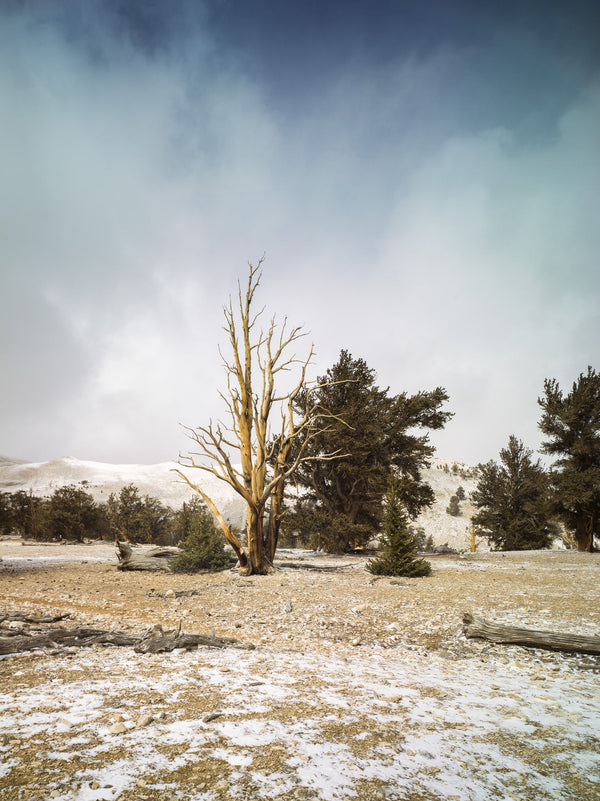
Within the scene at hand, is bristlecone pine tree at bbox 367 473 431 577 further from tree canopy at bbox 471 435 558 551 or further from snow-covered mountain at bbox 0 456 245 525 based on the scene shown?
snow-covered mountain at bbox 0 456 245 525

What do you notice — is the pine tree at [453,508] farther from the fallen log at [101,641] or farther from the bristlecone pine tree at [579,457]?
the fallen log at [101,641]

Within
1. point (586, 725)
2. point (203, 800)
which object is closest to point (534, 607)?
point (586, 725)

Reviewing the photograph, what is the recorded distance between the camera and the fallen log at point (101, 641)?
4.16 m

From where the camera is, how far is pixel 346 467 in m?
20.1

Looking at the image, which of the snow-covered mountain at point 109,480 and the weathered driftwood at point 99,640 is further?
the snow-covered mountain at point 109,480

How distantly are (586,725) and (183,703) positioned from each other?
116 inches

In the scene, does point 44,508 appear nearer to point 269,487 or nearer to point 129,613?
point 269,487

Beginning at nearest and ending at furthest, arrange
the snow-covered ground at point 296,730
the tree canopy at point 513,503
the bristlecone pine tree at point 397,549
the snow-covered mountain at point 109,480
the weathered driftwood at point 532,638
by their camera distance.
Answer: the snow-covered ground at point 296,730
the weathered driftwood at point 532,638
the bristlecone pine tree at point 397,549
the tree canopy at point 513,503
the snow-covered mountain at point 109,480

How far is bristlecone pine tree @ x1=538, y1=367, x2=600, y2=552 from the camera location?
2088cm

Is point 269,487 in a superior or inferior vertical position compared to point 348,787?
superior

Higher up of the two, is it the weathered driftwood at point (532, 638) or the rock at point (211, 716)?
the rock at point (211, 716)

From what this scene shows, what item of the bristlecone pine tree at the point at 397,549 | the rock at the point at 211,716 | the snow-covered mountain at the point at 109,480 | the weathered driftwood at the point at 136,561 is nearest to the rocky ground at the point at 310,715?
the rock at the point at 211,716

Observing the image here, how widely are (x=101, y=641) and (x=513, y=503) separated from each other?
29.4 m

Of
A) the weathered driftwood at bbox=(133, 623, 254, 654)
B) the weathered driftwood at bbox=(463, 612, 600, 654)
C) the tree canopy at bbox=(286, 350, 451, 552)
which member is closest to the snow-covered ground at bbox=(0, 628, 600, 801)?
the weathered driftwood at bbox=(133, 623, 254, 654)
